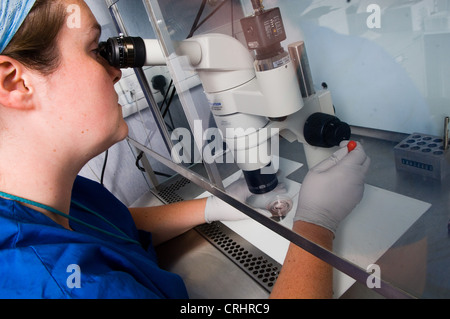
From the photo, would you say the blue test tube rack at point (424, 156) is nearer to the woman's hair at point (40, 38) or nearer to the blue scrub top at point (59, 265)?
the blue scrub top at point (59, 265)

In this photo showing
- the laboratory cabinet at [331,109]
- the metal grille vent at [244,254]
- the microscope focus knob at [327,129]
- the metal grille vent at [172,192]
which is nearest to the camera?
the laboratory cabinet at [331,109]

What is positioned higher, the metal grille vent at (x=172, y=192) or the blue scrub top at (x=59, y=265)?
the blue scrub top at (x=59, y=265)

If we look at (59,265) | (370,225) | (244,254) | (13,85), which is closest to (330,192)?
(370,225)

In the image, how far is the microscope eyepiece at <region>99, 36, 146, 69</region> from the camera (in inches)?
25.2

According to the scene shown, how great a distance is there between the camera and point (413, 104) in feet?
1.52

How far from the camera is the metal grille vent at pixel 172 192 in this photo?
4.33 ft

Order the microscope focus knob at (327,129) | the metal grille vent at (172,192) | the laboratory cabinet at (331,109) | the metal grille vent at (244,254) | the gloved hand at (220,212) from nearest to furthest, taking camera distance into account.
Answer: the laboratory cabinet at (331,109) → the microscope focus knob at (327,129) → the metal grille vent at (244,254) → the gloved hand at (220,212) → the metal grille vent at (172,192)

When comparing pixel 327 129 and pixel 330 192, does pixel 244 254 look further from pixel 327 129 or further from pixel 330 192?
pixel 327 129

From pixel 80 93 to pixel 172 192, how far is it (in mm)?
848

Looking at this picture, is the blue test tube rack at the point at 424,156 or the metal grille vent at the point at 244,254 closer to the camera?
the blue test tube rack at the point at 424,156

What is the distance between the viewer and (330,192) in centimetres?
64

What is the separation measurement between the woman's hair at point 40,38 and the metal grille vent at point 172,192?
85 centimetres

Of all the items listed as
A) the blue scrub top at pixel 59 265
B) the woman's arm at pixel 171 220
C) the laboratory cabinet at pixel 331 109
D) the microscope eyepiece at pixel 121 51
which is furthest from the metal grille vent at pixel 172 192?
the microscope eyepiece at pixel 121 51

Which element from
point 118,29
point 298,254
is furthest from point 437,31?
point 118,29
